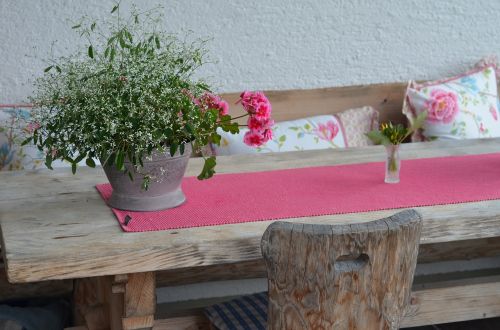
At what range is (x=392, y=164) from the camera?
7.07 feet

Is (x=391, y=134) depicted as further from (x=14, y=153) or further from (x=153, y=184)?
(x=14, y=153)

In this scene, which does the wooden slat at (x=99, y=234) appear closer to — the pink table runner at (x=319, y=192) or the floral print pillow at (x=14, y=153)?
the pink table runner at (x=319, y=192)

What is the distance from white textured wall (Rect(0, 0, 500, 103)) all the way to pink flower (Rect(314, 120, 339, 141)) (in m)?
0.26

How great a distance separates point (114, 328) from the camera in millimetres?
2014

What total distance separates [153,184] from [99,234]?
0.65ft

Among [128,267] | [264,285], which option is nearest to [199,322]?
[128,267]

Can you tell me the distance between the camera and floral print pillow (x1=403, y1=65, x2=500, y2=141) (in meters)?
3.16

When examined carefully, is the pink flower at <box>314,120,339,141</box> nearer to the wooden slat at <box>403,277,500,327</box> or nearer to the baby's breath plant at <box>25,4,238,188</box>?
the wooden slat at <box>403,277,500,327</box>

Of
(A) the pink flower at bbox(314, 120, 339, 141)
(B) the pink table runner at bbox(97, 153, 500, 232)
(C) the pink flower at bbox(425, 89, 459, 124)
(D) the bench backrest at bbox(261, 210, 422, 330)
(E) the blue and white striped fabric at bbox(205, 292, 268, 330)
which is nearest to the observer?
(D) the bench backrest at bbox(261, 210, 422, 330)

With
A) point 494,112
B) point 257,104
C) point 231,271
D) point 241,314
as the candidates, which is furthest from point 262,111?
point 494,112

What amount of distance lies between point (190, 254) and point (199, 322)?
516 mm

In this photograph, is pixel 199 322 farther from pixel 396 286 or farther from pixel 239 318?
pixel 396 286

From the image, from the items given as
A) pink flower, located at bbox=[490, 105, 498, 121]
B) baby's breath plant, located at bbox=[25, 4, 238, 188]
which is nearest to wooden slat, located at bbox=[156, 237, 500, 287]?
pink flower, located at bbox=[490, 105, 498, 121]

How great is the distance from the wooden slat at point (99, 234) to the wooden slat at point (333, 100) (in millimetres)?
1092
